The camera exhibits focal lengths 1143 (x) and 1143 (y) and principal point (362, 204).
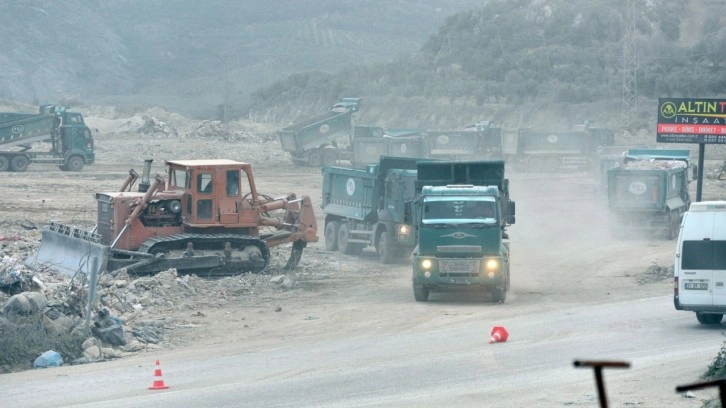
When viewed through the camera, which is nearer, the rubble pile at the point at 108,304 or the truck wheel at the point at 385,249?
the rubble pile at the point at 108,304

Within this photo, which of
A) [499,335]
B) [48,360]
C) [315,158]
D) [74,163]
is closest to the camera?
[48,360]

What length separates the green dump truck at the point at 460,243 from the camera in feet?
69.2

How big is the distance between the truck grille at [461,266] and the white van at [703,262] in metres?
4.07

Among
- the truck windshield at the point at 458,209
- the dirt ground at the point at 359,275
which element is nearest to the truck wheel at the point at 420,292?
the dirt ground at the point at 359,275

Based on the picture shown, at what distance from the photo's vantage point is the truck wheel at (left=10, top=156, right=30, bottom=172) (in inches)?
2061

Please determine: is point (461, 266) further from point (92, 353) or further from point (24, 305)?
point (24, 305)

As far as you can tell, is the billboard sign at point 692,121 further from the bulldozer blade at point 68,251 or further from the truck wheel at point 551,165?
the truck wheel at point 551,165

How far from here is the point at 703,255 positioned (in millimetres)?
17969

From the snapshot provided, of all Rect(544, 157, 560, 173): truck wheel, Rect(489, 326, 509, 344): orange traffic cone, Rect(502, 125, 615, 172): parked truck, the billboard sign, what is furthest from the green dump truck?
Rect(544, 157, 560, 173): truck wheel

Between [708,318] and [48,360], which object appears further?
[708,318]

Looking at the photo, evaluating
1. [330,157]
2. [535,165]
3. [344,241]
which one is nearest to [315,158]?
[330,157]

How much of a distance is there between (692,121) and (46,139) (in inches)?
1307

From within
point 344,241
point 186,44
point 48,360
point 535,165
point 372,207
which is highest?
point 186,44

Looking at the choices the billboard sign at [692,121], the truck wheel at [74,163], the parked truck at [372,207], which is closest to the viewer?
the parked truck at [372,207]
